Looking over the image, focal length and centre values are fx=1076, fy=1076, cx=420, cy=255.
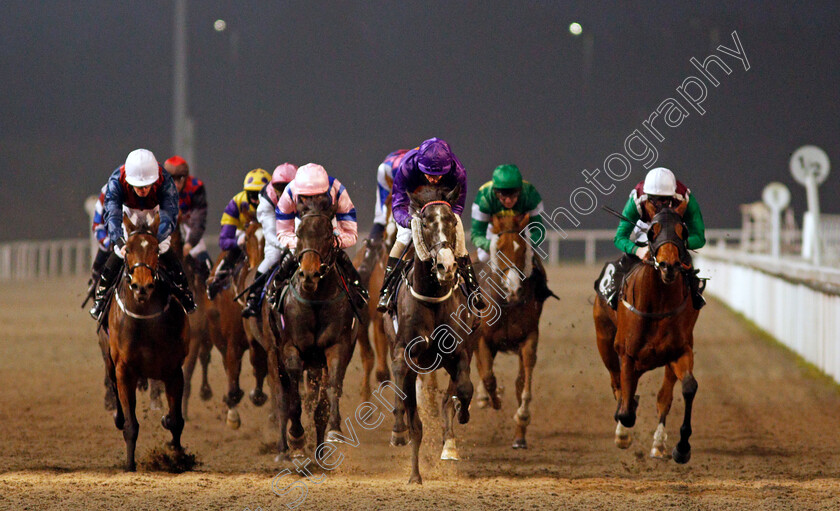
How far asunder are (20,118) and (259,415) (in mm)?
28807

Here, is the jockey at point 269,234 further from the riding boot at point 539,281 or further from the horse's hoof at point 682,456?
Answer: the horse's hoof at point 682,456

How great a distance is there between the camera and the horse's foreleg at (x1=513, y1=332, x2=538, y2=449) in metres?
7.85

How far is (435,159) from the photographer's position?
638 centimetres

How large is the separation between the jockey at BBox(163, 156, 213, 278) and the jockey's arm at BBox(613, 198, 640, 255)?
360 cm

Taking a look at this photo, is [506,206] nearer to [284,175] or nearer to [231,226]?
[284,175]

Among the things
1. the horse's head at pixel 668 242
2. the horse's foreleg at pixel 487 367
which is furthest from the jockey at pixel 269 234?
the horse's head at pixel 668 242

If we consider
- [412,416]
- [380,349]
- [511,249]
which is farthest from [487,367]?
[412,416]

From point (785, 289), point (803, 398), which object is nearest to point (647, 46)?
point (785, 289)

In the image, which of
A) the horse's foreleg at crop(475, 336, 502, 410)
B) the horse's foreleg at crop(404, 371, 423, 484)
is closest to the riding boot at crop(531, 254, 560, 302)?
the horse's foreleg at crop(475, 336, 502, 410)

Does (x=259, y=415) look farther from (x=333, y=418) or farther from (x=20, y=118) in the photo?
(x=20, y=118)

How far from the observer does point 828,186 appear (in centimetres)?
3481

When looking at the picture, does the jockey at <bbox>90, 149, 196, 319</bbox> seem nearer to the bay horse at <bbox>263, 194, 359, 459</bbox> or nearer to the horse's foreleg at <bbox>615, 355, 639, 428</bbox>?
the bay horse at <bbox>263, 194, 359, 459</bbox>

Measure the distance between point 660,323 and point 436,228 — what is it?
77.6 inches

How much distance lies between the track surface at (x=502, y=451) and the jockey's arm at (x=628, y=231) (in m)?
1.43
